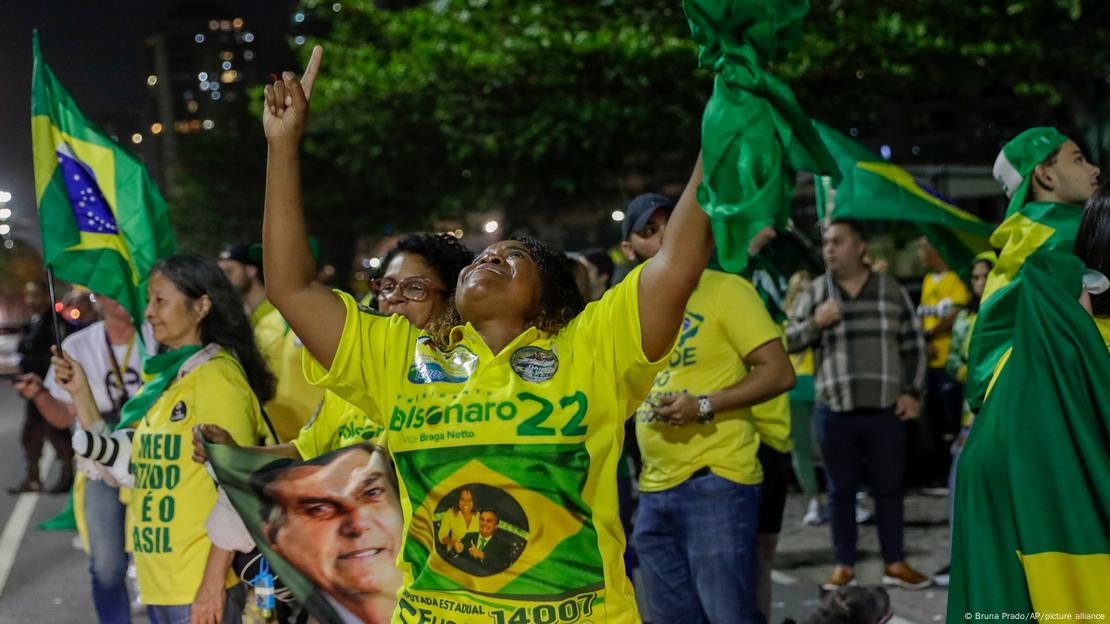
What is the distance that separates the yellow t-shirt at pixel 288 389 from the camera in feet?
18.2

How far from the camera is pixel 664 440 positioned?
466cm

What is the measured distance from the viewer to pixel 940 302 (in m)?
10.0

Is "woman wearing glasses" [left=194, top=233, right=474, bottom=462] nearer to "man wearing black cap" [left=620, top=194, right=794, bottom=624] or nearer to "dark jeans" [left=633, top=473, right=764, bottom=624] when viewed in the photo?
"man wearing black cap" [left=620, top=194, right=794, bottom=624]

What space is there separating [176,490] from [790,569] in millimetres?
4482

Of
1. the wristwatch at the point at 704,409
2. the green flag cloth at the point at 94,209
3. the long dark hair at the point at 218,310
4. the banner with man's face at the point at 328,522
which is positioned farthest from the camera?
the green flag cloth at the point at 94,209

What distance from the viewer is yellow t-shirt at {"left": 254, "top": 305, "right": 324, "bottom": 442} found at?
218 inches

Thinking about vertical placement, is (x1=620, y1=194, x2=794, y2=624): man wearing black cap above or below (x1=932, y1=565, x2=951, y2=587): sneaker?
above

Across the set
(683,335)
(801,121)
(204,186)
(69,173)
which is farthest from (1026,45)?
(204,186)

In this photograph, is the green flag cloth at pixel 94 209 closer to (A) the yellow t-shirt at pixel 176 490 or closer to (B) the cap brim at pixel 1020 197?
(A) the yellow t-shirt at pixel 176 490

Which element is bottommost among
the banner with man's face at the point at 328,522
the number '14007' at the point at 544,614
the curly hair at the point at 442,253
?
the number '14007' at the point at 544,614

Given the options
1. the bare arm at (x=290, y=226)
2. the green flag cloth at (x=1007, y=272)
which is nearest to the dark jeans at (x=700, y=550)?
the green flag cloth at (x=1007, y=272)

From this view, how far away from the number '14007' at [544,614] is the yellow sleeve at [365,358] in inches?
23.6

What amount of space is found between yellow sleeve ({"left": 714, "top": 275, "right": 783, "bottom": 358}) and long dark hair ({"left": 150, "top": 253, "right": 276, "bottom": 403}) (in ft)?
6.02

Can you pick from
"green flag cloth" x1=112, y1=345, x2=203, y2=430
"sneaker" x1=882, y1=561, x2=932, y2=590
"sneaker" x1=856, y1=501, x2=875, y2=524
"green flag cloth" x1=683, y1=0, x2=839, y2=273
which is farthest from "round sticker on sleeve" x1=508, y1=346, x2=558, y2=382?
"sneaker" x1=856, y1=501, x2=875, y2=524
